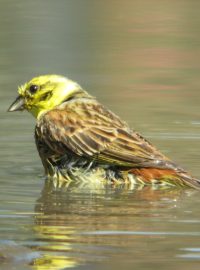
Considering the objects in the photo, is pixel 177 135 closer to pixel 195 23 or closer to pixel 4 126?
pixel 4 126

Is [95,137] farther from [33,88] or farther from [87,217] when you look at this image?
[87,217]

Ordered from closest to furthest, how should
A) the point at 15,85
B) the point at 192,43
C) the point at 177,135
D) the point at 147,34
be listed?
the point at 177,135 < the point at 15,85 < the point at 192,43 < the point at 147,34

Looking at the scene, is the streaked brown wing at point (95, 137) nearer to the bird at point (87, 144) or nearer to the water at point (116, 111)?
the bird at point (87, 144)

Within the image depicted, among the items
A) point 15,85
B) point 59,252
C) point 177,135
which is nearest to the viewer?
point 59,252

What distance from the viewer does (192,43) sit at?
16719mm

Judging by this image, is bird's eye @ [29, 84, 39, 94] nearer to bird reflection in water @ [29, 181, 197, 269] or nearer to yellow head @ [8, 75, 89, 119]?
yellow head @ [8, 75, 89, 119]

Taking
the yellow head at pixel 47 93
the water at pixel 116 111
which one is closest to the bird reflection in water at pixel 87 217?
the water at pixel 116 111

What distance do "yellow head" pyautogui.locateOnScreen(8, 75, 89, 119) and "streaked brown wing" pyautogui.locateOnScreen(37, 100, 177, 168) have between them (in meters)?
0.15

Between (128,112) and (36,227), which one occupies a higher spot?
(36,227)

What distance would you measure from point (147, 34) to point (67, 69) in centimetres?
333

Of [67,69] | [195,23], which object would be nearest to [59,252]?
[67,69]

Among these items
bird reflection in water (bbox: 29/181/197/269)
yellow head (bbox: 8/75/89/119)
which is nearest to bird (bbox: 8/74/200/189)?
yellow head (bbox: 8/75/89/119)

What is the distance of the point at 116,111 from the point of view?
11.9 metres

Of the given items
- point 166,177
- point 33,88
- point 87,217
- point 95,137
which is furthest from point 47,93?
point 87,217
